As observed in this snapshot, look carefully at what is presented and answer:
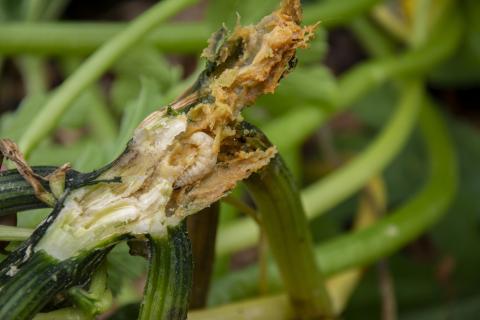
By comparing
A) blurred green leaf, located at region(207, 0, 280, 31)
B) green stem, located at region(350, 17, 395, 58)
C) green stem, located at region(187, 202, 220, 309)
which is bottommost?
green stem, located at region(187, 202, 220, 309)

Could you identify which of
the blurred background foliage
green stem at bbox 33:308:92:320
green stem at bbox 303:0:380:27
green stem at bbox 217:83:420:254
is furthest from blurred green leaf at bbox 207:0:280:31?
green stem at bbox 33:308:92:320

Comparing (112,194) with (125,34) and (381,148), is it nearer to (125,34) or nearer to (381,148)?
(125,34)

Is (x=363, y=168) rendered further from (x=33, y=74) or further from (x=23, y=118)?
(x=33, y=74)

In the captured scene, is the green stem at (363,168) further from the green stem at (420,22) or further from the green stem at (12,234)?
the green stem at (12,234)

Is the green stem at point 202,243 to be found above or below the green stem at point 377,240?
below

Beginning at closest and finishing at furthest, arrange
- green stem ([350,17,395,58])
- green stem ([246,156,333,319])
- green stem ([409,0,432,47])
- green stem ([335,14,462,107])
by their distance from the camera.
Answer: green stem ([246,156,333,319]) < green stem ([335,14,462,107]) < green stem ([409,0,432,47]) < green stem ([350,17,395,58])

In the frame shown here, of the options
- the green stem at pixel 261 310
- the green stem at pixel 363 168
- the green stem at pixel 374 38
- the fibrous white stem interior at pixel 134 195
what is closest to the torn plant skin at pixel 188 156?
the fibrous white stem interior at pixel 134 195

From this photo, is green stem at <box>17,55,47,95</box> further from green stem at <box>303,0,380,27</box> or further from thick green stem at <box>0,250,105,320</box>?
thick green stem at <box>0,250,105,320</box>

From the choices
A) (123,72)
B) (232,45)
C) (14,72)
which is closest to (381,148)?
(123,72)
